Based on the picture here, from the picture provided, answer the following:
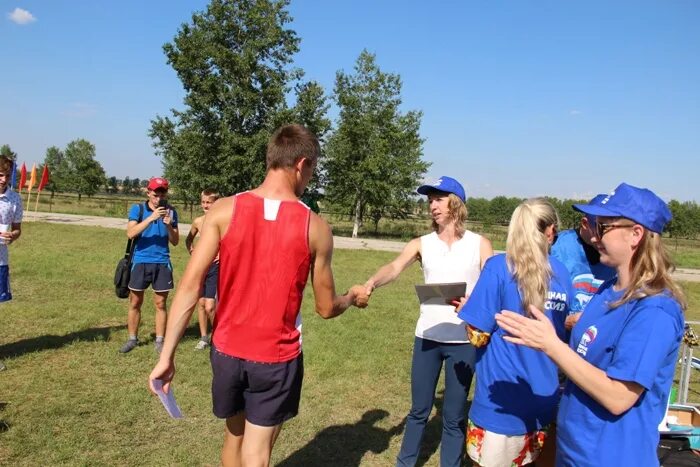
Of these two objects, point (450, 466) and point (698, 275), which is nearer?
point (450, 466)

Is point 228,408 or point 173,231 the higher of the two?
point 173,231

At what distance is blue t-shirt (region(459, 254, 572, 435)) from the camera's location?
266 centimetres

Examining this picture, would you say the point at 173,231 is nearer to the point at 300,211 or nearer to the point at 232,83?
the point at 300,211

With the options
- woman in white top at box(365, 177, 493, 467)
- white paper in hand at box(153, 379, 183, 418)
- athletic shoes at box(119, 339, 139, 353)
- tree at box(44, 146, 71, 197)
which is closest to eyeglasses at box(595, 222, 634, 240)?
woman in white top at box(365, 177, 493, 467)

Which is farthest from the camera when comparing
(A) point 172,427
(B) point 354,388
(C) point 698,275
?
(C) point 698,275

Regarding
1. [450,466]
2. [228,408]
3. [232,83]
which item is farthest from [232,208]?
[232,83]

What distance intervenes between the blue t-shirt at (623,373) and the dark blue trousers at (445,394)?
1415mm

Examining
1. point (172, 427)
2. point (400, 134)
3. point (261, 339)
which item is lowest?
point (172, 427)

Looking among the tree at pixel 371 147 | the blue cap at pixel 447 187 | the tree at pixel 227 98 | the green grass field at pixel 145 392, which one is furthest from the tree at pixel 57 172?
the blue cap at pixel 447 187

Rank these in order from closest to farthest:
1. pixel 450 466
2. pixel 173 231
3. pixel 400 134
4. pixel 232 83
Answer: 1. pixel 450 466
2. pixel 173 231
3. pixel 232 83
4. pixel 400 134

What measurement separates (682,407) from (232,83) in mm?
29061

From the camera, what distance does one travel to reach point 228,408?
2.58 meters

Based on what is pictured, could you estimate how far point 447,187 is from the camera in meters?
3.73

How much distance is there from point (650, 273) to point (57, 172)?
→ 64.2m
